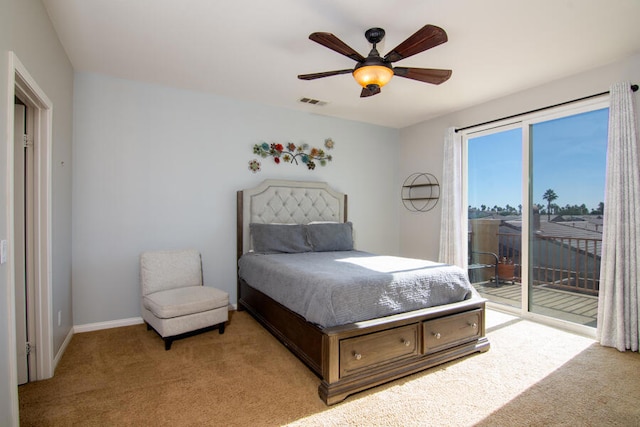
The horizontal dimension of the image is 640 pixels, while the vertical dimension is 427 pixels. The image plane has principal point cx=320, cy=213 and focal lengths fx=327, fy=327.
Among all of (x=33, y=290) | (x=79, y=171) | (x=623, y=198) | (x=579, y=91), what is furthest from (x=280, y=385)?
(x=579, y=91)

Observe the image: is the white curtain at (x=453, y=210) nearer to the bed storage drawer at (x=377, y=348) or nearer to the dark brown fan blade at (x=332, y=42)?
the bed storage drawer at (x=377, y=348)

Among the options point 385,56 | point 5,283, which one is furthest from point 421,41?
point 5,283

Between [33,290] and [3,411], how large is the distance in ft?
3.39

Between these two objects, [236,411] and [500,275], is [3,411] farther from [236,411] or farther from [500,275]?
[500,275]

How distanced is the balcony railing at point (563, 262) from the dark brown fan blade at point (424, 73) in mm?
2358

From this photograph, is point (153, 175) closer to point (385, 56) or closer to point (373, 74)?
point (373, 74)

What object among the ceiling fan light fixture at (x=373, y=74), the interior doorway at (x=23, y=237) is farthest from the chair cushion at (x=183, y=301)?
the ceiling fan light fixture at (x=373, y=74)

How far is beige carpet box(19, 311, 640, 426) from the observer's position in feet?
6.46

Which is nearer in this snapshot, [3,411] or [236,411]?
[3,411]

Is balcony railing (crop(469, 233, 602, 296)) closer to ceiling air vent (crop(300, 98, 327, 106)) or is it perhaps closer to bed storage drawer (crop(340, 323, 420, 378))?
bed storage drawer (crop(340, 323, 420, 378))

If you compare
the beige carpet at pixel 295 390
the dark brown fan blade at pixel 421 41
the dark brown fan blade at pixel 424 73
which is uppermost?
the dark brown fan blade at pixel 421 41

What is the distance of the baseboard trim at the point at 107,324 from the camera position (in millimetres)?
3339

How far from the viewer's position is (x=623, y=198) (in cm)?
296

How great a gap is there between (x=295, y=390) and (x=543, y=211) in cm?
334
